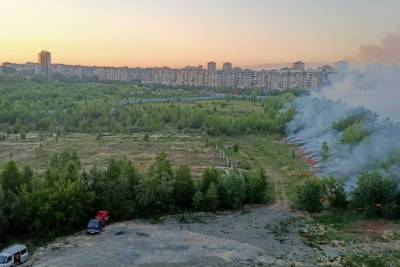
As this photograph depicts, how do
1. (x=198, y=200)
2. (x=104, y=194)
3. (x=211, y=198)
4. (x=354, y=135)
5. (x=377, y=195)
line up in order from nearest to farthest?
1. (x=104, y=194)
2. (x=377, y=195)
3. (x=198, y=200)
4. (x=211, y=198)
5. (x=354, y=135)

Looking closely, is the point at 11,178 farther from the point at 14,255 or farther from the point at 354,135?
the point at 354,135

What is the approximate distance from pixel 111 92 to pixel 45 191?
8639cm

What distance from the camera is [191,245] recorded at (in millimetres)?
21953

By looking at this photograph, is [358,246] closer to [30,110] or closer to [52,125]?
[52,125]

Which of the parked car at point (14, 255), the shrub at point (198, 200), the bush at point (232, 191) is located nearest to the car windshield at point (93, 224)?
the parked car at point (14, 255)

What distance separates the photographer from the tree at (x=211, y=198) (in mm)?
26953

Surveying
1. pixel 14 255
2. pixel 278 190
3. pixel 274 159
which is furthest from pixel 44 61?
pixel 14 255

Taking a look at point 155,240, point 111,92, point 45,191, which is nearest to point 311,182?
point 155,240

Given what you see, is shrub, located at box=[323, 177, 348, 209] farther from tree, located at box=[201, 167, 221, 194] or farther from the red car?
the red car

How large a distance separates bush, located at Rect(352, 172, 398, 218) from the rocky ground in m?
4.31

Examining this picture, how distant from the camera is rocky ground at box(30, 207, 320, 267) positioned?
20.1m

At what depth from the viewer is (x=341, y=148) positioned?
43.6 meters

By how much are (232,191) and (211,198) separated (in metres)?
1.46

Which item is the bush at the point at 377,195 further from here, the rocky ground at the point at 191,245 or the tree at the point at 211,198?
the tree at the point at 211,198
